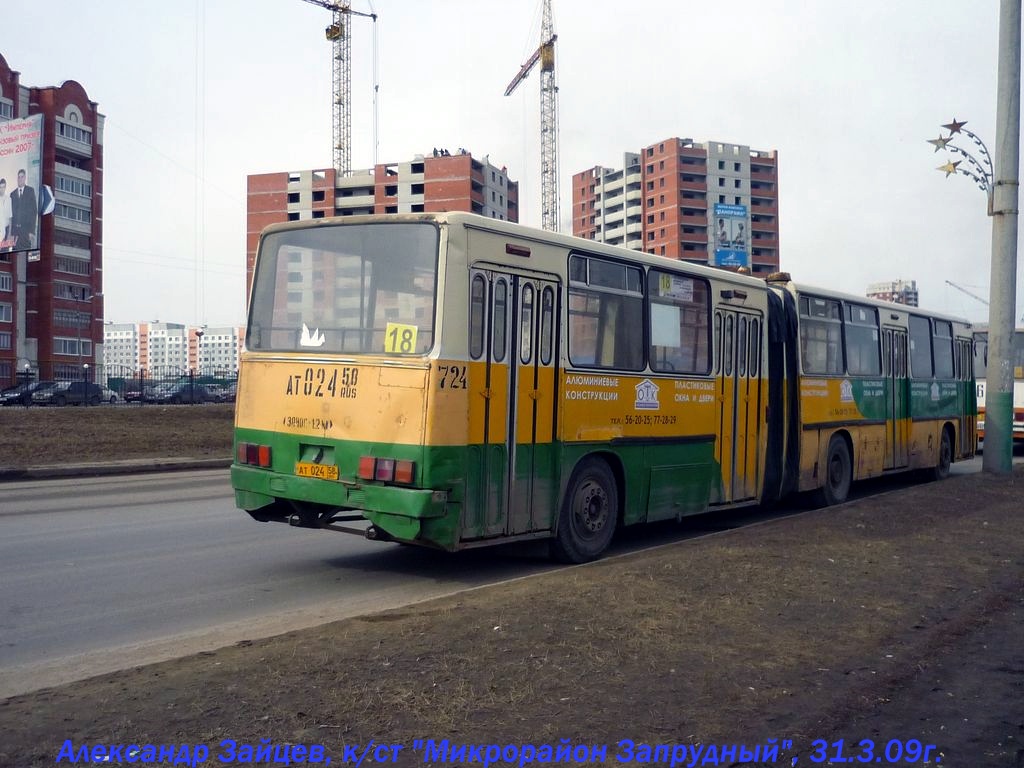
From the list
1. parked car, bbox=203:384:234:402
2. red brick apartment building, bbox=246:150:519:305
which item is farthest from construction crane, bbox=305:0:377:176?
parked car, bbox=203:384:234:402

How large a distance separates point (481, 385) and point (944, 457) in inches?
546

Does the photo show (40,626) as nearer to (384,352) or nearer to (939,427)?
(384,352)

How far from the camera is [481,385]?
27.1 feet

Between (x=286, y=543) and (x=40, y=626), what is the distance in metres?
3.91

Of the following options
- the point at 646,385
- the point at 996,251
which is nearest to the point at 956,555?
the point at 646,385

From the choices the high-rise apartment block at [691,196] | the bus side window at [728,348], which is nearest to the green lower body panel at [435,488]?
the bus side window at [728,348]

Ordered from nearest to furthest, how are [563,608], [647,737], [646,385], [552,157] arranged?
1. [647,737]
2. [563,608]
3. [646,385]
4. [552,157]

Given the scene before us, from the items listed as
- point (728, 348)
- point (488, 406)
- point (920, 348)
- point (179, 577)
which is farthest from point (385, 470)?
point (920, 348)

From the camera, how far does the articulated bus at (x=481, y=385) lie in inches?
317

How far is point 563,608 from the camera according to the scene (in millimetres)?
6684

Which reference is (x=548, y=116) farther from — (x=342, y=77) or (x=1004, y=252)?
(x=1004, y=252)

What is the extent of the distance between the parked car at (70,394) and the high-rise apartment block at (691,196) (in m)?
109

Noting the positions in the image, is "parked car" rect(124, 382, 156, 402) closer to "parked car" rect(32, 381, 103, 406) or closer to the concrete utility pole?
"parked car" rect(32, 381, 103, 406)

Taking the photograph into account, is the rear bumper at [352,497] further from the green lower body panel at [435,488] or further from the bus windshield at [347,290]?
the bus windshield at [347,290]
